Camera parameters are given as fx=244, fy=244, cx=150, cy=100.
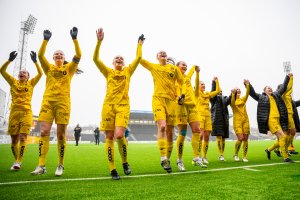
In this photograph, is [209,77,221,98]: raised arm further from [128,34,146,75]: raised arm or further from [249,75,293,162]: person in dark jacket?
[128,34,146,75]: raised arm

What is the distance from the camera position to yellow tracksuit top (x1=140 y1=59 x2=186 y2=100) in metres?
5.75

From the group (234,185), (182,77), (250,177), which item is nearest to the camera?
(234,185)

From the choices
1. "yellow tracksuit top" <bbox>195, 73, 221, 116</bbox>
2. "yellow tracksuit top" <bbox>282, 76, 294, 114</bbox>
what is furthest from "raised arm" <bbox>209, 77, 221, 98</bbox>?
"yellow tracksuit top" <bbox>282, 76, 294, 114</bbox>

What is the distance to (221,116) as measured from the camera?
29.9 ft

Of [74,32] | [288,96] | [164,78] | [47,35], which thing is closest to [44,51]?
[47,35]

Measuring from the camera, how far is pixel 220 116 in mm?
9117

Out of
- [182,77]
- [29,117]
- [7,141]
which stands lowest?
[7,141]

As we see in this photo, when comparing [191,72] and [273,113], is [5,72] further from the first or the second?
[273,113]

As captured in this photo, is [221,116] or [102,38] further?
[221,116]

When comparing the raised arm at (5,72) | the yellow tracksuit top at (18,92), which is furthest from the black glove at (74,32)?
the raised arm at (5,72)

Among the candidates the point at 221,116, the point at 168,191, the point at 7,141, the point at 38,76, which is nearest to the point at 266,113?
the point at 221,116

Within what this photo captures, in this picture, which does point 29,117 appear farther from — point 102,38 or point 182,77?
point 182,77

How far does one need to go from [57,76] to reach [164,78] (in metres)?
2.49

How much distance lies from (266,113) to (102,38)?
18.1 ft
